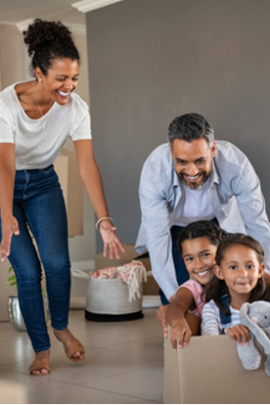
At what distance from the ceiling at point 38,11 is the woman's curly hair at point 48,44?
126 inches

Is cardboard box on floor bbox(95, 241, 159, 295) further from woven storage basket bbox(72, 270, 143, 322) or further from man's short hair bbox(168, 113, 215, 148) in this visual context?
man's short hair bbox(168, 113, 215, 148)

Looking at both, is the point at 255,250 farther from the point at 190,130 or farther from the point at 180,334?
the point at 190,130

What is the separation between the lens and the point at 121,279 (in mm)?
3689

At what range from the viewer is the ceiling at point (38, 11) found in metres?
5.36

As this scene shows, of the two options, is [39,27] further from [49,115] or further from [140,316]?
[140,316]

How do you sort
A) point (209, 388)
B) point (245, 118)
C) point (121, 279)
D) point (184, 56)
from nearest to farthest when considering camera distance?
point (209, 388) → point (121, 279) → point (245, 118) → point (184, 56)

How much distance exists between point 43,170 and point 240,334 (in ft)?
3.75

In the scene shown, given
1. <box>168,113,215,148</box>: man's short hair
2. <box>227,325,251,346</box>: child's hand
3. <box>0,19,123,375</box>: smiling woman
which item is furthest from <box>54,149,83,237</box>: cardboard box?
<box>227,325,251,346</box>: child's hand

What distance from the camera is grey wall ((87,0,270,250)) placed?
4141 millimetres

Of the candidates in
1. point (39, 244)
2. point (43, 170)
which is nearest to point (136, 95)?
point (43, 170)

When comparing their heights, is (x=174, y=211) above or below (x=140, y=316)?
above

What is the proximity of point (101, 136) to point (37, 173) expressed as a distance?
2936 millimetres

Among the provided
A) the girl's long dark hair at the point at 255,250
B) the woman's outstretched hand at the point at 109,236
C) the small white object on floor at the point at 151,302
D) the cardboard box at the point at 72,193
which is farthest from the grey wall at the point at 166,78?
the girl's long dark hair at the point at 255,250

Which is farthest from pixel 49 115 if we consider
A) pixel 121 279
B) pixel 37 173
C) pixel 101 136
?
pixel 101 136
